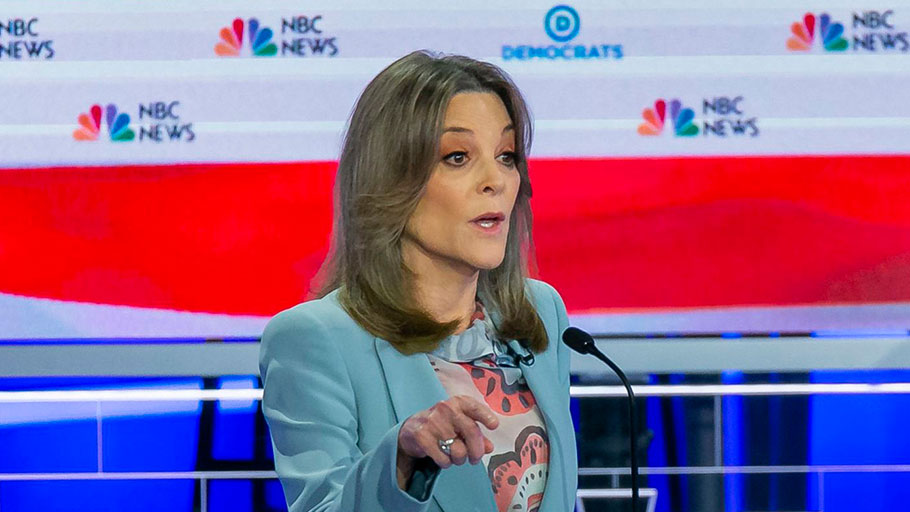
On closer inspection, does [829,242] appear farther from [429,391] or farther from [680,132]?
[429,391]

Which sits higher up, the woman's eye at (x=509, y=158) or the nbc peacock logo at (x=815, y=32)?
the nbc peacock logo at (x=815, y=32)

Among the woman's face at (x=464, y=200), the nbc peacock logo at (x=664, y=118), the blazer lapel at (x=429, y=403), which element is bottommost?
the blazer lapel at (x=429, y=403)

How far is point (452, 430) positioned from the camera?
1007 mm

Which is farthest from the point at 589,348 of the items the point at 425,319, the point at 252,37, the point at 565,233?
the point at 252,37

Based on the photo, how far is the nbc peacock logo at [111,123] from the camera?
2.64 m

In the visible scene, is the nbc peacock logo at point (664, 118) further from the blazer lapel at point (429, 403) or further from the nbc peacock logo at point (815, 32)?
the blazer lapel at point (429, 403)

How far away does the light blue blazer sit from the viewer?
1.24 m

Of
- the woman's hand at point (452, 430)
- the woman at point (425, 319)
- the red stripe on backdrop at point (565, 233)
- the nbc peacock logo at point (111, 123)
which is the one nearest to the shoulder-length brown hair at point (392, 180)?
the woman at point (425, 319)

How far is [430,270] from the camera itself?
1.43m

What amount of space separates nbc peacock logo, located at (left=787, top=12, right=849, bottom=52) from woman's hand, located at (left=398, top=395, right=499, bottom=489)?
1.92 metres

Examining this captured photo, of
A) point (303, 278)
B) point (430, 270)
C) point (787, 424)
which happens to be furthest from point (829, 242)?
point (430, 270)

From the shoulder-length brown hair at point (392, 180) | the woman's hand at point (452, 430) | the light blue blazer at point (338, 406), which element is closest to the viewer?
the woman's hand at point (452, 430)

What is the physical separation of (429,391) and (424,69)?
43cm

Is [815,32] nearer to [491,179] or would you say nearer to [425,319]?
[491,179]
